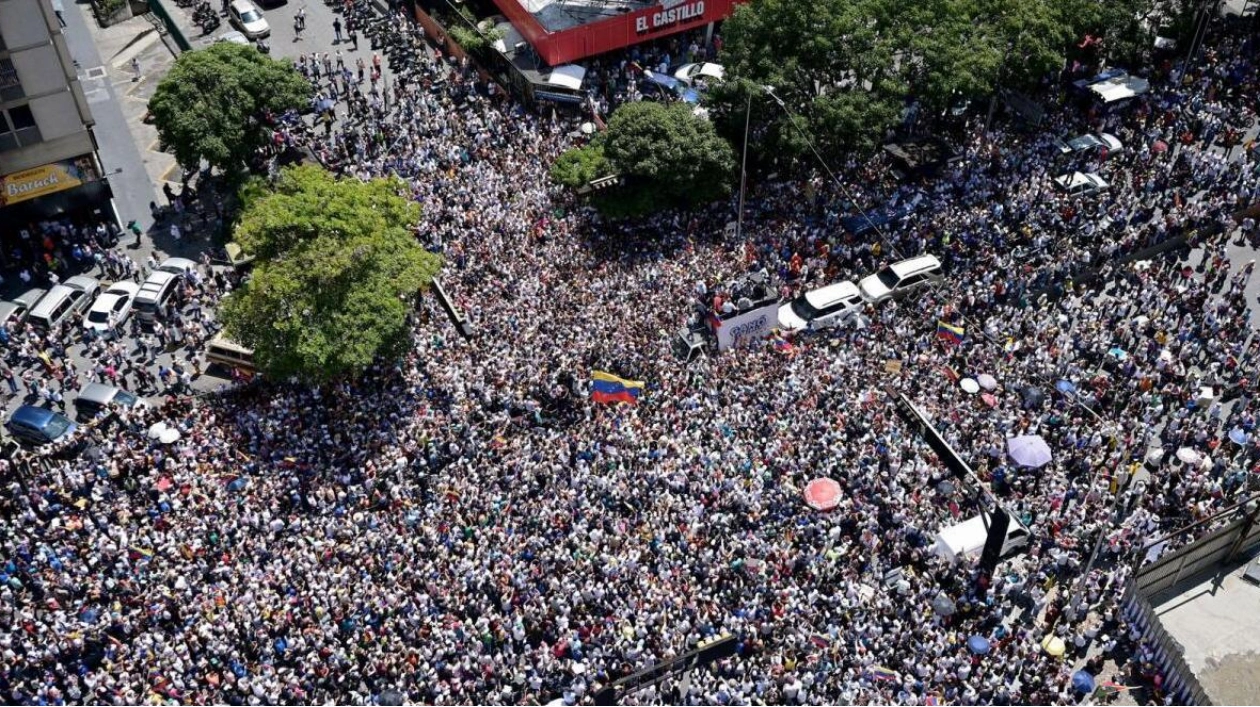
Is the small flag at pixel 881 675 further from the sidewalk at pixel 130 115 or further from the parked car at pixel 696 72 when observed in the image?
the sidewalk at pixel 130 115

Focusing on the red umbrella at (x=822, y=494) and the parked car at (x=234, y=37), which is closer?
the red umbrella at (x=822, y=494)

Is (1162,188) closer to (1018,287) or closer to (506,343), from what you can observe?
(1018,287)

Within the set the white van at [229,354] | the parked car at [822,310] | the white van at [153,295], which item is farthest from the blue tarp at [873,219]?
the white van at [153,295]

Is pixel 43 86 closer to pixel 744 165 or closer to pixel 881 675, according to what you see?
pixel 744 165

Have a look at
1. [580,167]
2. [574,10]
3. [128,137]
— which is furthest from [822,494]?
[128,137]

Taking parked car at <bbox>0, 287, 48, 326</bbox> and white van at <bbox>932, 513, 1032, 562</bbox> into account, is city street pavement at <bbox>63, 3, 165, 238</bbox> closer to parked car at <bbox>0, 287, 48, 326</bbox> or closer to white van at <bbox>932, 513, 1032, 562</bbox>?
parked car at <bbox>0, 287, 48, 326</bbox>
